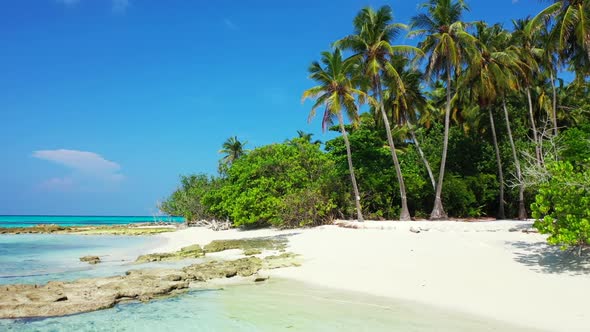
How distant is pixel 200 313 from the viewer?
7344mm

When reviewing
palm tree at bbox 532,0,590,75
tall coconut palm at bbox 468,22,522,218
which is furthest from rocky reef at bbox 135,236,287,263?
tall coconut palm at bbox 468,22,522,218

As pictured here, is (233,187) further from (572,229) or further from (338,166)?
(572,229)

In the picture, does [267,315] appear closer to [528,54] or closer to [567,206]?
[567,206]

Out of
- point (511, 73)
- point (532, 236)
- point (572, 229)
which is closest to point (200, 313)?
point (572, 229)

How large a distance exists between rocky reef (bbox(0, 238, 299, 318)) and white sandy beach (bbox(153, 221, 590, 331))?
138 centimetres

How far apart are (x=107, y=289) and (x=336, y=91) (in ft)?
53.4

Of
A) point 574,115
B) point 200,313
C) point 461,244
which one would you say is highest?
point 574,115

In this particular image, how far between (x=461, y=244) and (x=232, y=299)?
7.31m

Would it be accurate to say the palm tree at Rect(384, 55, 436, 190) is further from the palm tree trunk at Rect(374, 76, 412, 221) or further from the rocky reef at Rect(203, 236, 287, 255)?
the rocky reef at Rect(203, 236, 287, 255)

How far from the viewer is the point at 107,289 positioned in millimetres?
8688

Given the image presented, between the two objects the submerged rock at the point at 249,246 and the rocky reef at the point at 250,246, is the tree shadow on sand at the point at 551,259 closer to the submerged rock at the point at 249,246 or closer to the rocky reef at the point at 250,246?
the rocky reef at the point at 250,246

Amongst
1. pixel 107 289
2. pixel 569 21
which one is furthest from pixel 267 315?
pixel 569 21

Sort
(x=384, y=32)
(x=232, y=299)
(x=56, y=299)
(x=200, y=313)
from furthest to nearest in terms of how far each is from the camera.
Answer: (x=384, y=32), (x=232, y=299), (x=56, y=299), (x=200, y=313)

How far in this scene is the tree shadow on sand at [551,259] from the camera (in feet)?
27.6
